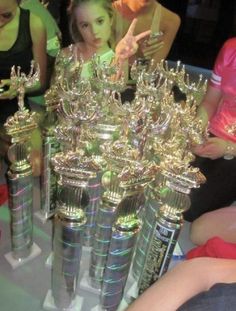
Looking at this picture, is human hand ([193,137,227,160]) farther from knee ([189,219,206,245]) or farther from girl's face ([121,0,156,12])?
girl's face ([121,0,156,12])

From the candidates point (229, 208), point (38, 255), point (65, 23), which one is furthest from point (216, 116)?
point (38, 255)

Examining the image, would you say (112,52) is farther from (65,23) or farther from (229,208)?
(229,208)

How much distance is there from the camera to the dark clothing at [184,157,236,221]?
1.15 meters

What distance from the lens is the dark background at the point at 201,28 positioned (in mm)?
1368

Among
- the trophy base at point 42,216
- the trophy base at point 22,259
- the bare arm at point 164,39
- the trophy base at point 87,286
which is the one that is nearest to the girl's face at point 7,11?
the bare arm at point 164,39

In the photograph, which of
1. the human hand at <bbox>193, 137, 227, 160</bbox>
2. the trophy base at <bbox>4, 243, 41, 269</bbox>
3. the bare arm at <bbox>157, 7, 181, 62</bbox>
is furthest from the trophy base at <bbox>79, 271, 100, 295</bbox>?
the bare arm at <bbox>157, 7, 181, 62</bbox>

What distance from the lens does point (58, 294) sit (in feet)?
2.48

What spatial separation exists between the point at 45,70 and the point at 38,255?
67 cm

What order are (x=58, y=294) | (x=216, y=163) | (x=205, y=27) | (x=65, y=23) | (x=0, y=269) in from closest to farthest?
(x=58, y=294)
(x=0, y=269)
(x=216, y=163)
(x=65, y=23)
(x=205, y=27)

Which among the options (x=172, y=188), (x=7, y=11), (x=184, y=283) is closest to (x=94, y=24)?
(x=7, y=11)

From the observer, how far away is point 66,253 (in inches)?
27.4

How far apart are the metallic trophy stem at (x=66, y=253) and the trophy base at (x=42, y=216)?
0.25m

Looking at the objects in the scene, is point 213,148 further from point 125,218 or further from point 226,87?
point 125,218

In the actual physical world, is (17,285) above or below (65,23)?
below
